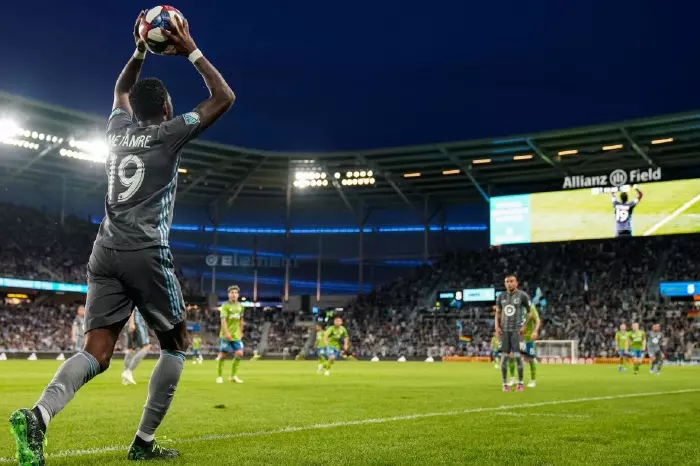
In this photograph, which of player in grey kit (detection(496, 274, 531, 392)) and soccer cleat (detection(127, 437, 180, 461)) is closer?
soccer cleat (detection(127, 437, 180, 461))

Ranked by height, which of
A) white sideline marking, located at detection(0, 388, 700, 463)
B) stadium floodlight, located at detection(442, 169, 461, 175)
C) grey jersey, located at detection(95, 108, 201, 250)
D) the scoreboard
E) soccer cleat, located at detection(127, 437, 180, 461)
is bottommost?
white sideline marking, located at detection(0, 388, 700, 463)

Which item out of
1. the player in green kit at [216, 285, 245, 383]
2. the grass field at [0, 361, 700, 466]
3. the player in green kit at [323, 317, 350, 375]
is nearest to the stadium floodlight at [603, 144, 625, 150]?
the player in green kit at [323, 317, 350, 375]

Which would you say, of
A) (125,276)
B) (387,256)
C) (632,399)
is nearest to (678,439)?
(125,276)

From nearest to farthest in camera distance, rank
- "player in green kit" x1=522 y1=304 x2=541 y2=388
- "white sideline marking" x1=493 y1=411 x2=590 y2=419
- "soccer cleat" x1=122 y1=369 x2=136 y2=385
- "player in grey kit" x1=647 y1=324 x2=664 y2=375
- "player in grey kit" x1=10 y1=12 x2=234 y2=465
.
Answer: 1. "player in grey kit" x1=10 y1=12 x2=234 y2=465
2. "white sideline marking" x1=493 y1=411 x2=590 y2=419
3. "player in green kit" x1=522 y1=304 x2=541 y2=388
4. "soccer cleat" x1=122 y1=369 x2=136 y2=385
5. "player in grey kit" x1=647 y1=324 x2=664 y2=375

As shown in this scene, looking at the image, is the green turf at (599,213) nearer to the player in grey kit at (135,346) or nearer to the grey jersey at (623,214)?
the grey jersey at (623,214)

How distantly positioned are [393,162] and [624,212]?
17.7m

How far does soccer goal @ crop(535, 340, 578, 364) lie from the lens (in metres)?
49.1

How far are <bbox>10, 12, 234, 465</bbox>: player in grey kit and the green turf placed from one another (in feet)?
158

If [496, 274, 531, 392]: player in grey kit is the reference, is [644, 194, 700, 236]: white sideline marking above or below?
above

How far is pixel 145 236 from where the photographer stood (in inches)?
207

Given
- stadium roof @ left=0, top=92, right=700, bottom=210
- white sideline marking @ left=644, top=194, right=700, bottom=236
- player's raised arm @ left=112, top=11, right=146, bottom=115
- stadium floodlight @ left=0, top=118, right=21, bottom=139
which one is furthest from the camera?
stadium roof @ left=0, top=92, right=700, bottom=210

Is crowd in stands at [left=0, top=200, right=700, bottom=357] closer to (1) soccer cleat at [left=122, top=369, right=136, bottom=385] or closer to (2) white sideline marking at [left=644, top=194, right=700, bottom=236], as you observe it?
(2) white sideline marking at [left=644, top=194, right=700, bottom=236]

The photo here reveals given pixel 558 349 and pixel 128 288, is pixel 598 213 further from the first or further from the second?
pixel 128 288

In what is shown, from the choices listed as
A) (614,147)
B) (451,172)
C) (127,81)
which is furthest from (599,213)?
(127,81)
